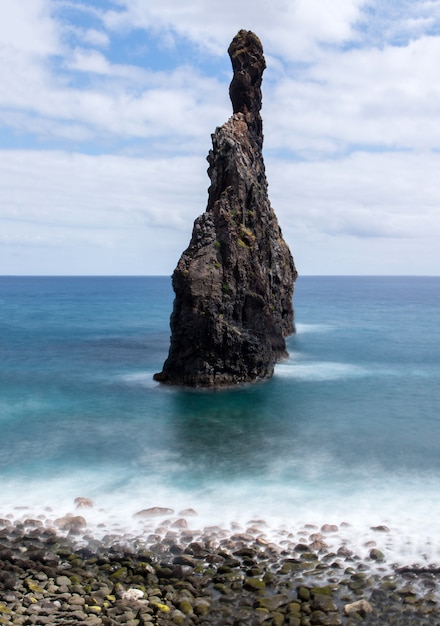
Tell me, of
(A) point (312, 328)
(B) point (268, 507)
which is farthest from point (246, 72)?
(B) point (268, 507)

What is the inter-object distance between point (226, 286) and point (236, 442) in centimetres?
1830

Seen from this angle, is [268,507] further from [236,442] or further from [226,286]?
[226,286]

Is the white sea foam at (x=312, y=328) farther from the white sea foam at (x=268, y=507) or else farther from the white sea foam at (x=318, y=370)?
the white sea foam at (x=268, y=507)

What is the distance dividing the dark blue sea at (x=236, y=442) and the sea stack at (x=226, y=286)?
96.9 inches

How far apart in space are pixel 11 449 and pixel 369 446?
74.6ft

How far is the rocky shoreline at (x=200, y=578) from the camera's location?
20031 mm

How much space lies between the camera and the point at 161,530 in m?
26.3

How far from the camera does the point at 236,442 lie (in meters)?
39.5

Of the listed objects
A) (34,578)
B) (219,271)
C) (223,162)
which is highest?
(223,162)

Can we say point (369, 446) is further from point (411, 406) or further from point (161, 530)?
point (161, 530)

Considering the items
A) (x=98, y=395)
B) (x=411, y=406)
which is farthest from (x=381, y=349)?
(x=98, y=395)

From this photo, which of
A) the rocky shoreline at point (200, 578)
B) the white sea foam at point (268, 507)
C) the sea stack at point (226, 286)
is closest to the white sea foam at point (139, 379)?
the sea stack at point (226, 286)

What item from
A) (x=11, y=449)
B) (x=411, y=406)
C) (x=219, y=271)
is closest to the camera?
(x=11, y=449)

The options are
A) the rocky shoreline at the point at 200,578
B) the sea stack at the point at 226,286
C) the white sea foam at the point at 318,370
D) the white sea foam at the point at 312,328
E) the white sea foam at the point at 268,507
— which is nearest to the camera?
the rocky shoreline at the point at 200,578
